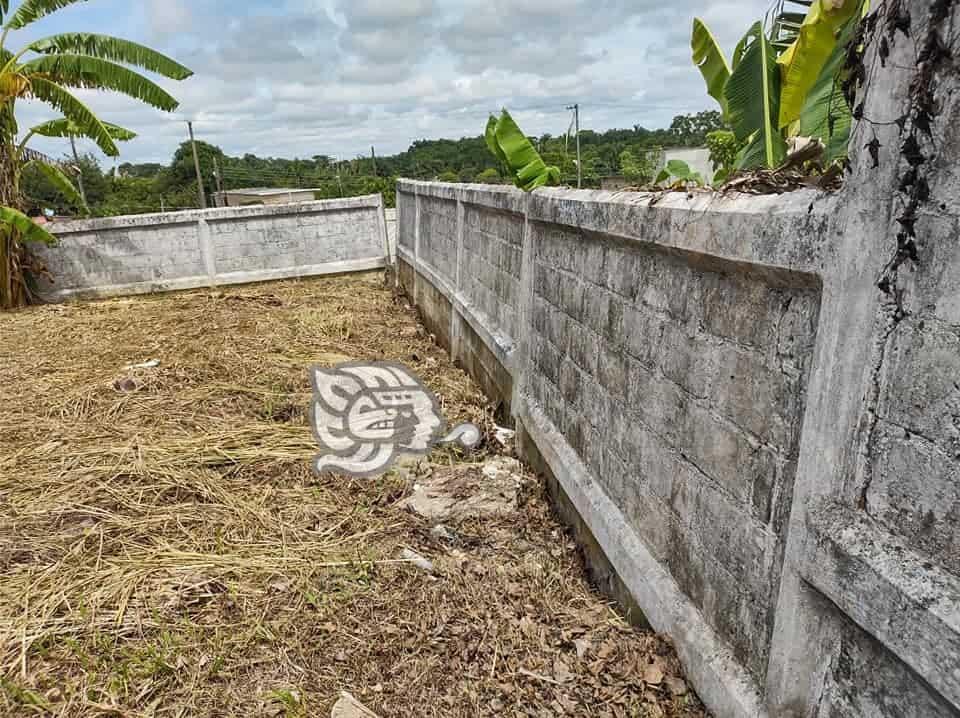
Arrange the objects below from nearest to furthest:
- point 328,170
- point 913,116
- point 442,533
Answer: point 913,116 → point 442,533 → point 328,170

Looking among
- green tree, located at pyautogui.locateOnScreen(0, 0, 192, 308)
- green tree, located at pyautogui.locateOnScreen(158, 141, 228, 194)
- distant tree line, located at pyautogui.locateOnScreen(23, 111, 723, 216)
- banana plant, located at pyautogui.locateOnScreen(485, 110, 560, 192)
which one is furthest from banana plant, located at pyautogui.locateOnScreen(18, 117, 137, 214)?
green tree, located at pyautogui.locateOnScreen(158, 141, 228, 194)

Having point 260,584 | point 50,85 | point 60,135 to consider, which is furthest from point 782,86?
point 60,135

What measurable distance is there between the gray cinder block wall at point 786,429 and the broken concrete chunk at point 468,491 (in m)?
0.76

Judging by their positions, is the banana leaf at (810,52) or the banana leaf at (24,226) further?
the banana leaf at (24,226)

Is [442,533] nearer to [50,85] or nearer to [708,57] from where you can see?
[708,57]

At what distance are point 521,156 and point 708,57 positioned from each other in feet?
3.89

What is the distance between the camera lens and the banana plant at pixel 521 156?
3.87 metres

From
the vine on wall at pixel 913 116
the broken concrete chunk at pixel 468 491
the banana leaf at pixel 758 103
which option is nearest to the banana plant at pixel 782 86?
the banana leaf at pixel 758 103

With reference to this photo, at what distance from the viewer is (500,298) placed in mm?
4824

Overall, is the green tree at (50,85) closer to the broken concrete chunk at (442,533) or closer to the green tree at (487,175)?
the green tree at (487,175)

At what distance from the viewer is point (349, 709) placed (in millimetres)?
2229

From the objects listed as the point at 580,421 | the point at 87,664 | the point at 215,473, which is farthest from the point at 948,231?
the point at 215,473

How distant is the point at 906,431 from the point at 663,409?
109 cm

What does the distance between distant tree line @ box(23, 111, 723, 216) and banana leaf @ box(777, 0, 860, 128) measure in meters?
18.7
